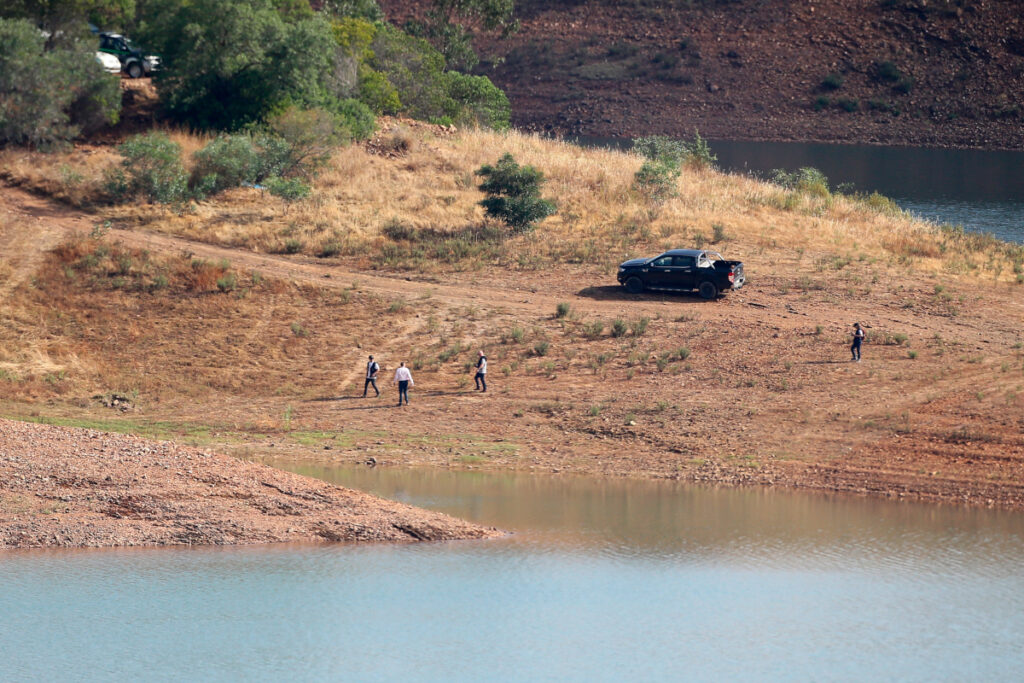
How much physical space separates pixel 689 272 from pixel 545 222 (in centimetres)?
838

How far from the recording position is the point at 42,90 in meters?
47.7

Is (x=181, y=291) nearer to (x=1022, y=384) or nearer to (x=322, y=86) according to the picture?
(x=322, y=86)

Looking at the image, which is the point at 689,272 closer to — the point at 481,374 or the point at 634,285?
the point at 634,285

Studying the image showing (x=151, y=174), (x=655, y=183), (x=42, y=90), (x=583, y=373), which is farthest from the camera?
(x=655, y=183)

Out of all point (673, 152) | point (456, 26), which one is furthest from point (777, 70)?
point (673, 152)

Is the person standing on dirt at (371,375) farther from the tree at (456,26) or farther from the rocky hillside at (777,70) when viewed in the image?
the rocky hillside at (777,70)

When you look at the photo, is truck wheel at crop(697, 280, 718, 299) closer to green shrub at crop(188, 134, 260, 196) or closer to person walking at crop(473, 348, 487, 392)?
person walking at crop(473, 348, 487, 392)

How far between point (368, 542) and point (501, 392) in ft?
35.6

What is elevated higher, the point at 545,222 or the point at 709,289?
the point at 545,222

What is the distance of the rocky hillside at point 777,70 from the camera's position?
97.3 metres

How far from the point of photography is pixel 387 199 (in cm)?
4672

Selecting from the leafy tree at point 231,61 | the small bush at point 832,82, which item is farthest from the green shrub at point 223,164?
the small bush at point 832,82

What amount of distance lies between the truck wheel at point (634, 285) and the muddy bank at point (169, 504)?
17399 mm

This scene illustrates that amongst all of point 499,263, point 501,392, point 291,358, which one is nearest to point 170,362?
point 291,358
